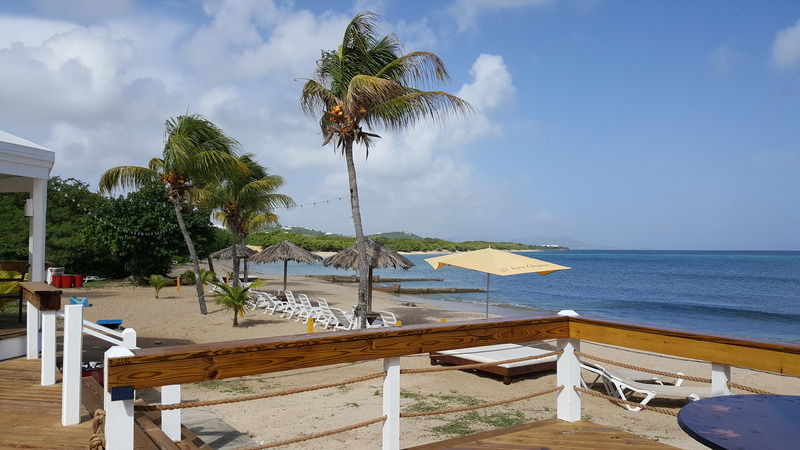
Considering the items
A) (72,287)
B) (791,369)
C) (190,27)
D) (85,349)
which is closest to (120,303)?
(72,287)

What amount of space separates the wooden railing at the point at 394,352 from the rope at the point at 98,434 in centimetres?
57

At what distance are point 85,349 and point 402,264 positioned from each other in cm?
868

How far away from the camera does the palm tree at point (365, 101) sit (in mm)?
12906

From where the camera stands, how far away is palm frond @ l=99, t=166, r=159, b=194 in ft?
59.5

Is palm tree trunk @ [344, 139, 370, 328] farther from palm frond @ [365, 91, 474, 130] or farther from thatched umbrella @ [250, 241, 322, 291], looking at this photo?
thatched umbrella @ [250, 241, 322, 291]

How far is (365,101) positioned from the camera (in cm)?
1262

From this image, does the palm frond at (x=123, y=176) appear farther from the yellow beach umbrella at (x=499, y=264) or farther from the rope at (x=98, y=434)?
the rope at (x=98, y=434)

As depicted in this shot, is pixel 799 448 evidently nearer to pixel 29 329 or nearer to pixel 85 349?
pixel 29 329

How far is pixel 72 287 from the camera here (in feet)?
76.7

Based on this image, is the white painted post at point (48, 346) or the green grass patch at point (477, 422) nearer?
the white painted post at point (48, 346)

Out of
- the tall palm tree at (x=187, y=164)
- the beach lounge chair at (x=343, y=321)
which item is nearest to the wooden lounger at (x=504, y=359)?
the beach lounge chair at (x=343, y=321)

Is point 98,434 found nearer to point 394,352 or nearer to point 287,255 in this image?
point 394,352

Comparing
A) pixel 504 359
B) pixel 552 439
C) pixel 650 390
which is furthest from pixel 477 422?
pixel 552 439

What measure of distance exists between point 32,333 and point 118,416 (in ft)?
17.4
